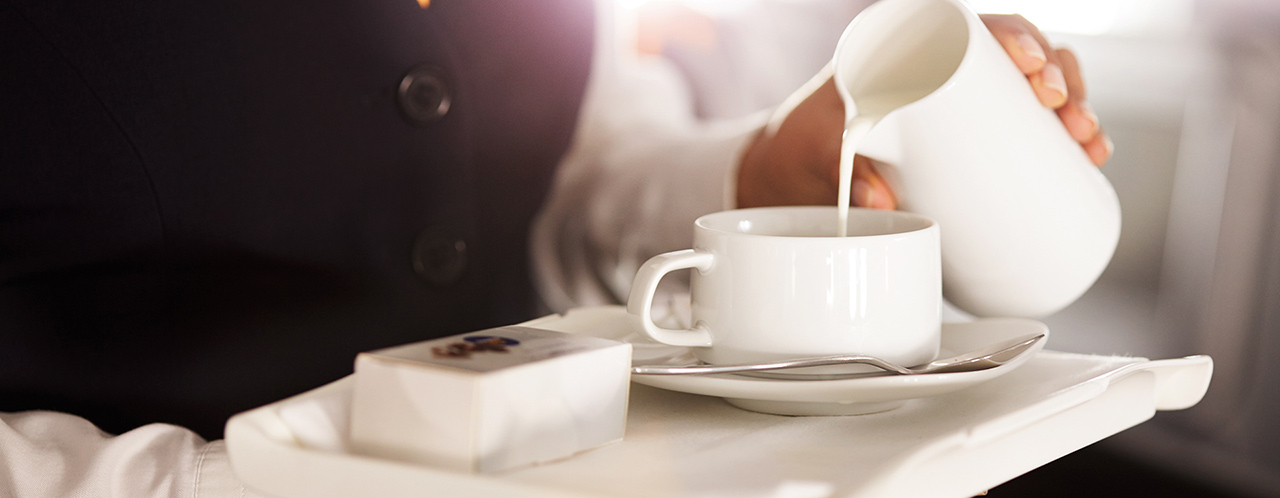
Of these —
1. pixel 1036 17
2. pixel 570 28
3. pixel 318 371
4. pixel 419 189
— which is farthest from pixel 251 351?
pixel 1036 17

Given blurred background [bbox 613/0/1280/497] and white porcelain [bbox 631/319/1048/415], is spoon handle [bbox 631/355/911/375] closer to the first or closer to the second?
white porcelain [bbox 631/319/1048/415]

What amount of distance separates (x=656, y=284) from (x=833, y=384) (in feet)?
0.26

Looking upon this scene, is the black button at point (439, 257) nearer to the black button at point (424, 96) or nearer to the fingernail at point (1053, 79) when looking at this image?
the black button at point (424, 96)

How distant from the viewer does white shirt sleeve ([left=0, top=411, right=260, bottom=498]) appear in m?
0.37

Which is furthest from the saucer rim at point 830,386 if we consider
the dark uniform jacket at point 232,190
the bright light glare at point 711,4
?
the bright light glare at point 711,4

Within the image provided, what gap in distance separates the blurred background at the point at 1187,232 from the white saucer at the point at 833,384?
2.20ft

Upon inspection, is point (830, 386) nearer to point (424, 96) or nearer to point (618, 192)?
point (424, 96)

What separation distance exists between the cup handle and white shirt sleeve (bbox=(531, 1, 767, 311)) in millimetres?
457

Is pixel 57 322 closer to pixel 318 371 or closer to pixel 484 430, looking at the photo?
pixel 318 371

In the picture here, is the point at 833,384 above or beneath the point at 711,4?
beneath

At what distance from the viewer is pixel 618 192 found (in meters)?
0.93

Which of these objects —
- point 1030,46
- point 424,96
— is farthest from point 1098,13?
point 424,96

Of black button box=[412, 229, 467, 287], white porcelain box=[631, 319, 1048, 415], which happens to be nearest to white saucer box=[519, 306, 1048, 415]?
white porcelain box=[631, 319, 1048, 415]

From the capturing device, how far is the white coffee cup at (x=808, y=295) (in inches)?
12.7
